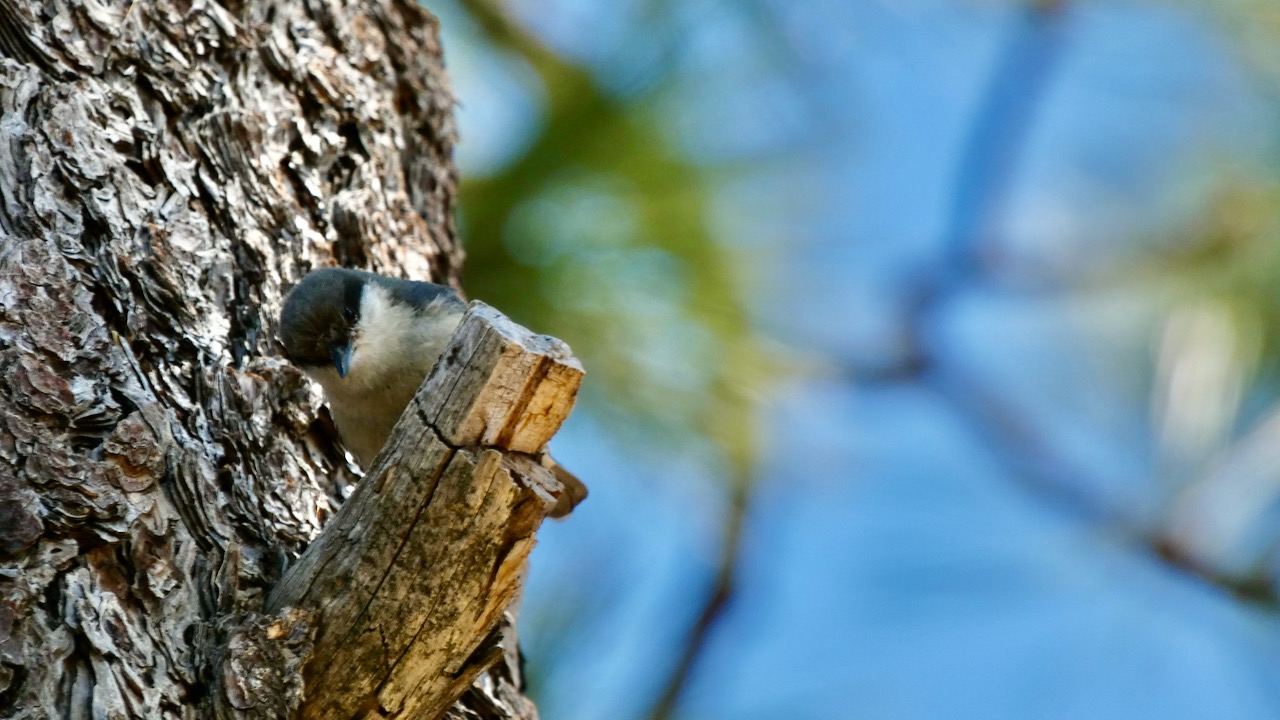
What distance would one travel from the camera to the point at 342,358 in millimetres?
2594

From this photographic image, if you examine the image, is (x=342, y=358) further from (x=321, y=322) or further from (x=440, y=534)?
(x=440, y=534)

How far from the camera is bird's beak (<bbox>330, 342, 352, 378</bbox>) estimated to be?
Answer: 2572 mm

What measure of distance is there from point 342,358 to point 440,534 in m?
0.96

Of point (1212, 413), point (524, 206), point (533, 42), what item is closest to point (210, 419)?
point (524, 206)

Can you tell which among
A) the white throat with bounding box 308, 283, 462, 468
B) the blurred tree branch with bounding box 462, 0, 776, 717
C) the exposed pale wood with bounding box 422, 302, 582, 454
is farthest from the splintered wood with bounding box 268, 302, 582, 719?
the blurred tree branch with bounding box 462, 0, 776, 717

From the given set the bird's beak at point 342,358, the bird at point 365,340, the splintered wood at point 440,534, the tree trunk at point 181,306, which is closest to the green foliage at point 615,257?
the tree trunk at point 181,306

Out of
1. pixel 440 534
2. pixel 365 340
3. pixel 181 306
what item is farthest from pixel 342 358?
pixel 440 534

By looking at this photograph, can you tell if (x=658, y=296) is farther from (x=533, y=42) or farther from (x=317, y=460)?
(x=317, y=460)

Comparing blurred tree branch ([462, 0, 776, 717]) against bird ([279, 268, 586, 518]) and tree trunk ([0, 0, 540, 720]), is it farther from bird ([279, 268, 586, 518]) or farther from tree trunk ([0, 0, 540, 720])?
bird ([279, 268, 586, 518])

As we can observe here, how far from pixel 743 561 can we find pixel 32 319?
102 inches

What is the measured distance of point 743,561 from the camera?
411cm

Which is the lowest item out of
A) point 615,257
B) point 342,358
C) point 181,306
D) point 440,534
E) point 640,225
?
point 440,534

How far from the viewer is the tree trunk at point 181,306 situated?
1.73m

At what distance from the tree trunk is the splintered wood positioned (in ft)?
0.15
